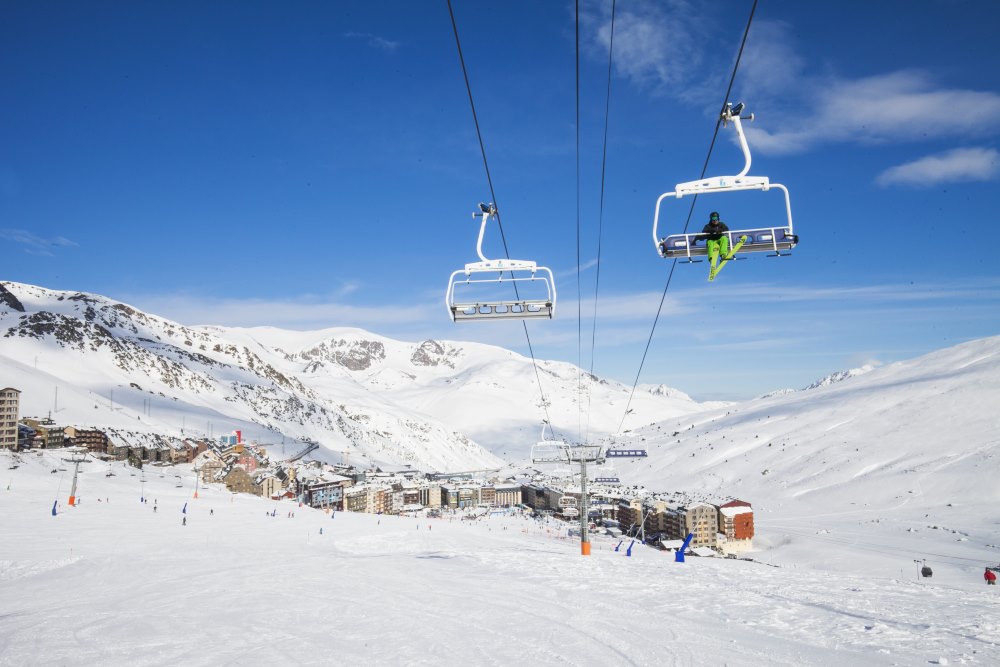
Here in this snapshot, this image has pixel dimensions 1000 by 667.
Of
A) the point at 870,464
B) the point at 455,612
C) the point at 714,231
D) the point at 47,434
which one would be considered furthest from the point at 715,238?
the point at 47,434

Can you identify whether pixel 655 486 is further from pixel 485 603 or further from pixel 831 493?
pixel 485 603

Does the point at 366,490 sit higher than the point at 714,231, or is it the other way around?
the point at 714,231

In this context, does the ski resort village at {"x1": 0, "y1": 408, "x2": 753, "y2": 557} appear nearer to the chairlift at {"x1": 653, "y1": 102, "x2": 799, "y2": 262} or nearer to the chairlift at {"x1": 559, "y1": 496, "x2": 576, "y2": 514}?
the chairlift at {"x1": 559, "y1": 496, "x2": 576, "y2": 514}

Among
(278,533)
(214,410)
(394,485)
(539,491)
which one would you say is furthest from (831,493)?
(214,410)

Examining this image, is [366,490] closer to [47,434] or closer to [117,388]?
[47,434]

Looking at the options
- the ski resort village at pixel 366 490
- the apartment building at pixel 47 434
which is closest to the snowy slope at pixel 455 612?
the ski resort village at pixel 366 490

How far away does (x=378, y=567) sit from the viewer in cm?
2353

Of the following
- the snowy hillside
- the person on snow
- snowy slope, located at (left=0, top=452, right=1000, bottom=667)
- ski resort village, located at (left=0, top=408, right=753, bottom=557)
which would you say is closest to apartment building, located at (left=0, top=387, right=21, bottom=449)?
ski resort village, located at (left=0, top=408, right=753, bottom=557)

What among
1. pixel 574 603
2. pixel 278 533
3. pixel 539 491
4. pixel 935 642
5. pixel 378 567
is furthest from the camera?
pixel 539 491

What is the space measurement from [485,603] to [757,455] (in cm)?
11397

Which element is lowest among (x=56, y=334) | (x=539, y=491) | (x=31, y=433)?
(x=539, y=491)

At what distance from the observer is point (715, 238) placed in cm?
1098

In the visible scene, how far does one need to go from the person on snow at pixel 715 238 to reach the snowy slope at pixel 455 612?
6970 mm

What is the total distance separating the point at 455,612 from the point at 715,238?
10.3 metres
